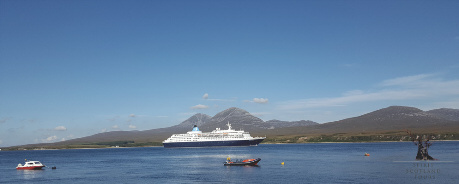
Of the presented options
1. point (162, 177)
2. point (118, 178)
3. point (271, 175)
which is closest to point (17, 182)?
point (118, 178)

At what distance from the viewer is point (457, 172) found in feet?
233

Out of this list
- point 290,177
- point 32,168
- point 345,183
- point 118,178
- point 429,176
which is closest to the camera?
point 345,183

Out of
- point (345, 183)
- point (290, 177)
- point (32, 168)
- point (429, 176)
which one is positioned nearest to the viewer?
point (345, 183)

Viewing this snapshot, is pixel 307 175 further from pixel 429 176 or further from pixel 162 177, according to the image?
pixel 162 177

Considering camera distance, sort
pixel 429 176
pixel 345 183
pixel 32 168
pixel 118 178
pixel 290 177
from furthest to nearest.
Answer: pixel 32 168 < pixel 118 178 < pixel 290 177 < pixel 429 176 < pixel 345 183

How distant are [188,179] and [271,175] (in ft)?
50.0

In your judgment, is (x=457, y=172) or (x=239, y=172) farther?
(x=239, y=172)

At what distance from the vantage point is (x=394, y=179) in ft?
213

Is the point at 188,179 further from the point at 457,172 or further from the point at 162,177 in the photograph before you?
the point at 457,172

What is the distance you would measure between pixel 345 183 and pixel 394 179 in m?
8.62

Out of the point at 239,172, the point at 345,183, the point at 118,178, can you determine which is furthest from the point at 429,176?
the point at 118,178

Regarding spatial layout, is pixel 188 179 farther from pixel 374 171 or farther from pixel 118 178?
pixel 374 171

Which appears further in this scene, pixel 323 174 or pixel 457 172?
pixel 323 174

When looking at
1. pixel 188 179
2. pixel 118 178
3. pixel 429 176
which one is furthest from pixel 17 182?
pixel 429 176
